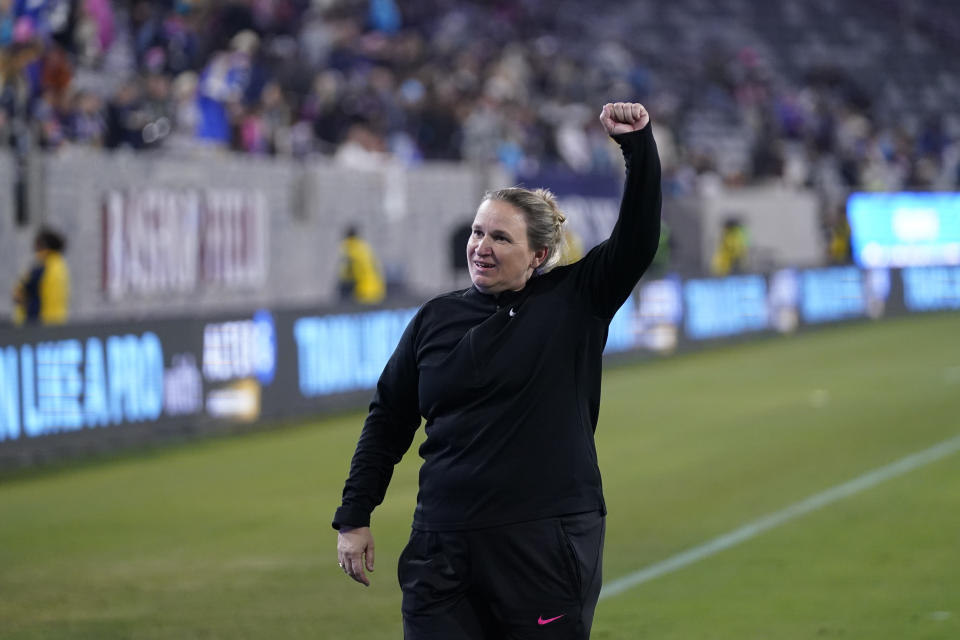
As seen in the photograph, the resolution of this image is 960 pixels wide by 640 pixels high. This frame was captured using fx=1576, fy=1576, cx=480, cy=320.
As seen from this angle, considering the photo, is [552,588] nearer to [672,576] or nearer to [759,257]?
[672,576]

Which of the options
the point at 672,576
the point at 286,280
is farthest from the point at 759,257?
the point at 672,576

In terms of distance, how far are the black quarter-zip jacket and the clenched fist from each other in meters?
0.03

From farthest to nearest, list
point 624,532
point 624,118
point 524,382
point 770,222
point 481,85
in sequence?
point 770,222, point 481,85, point 624,532, point 524,382, point 624,118

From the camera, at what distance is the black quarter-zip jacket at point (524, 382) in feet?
15.1

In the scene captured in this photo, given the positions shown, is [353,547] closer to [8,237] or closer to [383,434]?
[383,434]

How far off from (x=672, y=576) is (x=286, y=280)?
12.9 meters

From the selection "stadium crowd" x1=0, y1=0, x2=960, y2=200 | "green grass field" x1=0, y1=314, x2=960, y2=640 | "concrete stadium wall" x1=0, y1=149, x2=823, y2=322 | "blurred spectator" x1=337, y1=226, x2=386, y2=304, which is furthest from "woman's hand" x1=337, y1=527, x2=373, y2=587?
"blurred spectator" x1=337, y1=226, x2=386, y2=304

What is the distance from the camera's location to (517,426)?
4656 mm

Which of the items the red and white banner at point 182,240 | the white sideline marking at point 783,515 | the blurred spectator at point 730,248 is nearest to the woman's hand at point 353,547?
the white sideline marking at point 783,515

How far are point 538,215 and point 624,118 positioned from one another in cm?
46

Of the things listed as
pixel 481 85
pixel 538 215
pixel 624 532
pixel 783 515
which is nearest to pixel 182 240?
pixel 624 532

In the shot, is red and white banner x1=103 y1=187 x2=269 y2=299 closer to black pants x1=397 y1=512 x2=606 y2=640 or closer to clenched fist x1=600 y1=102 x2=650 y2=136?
black pants x1=397 y1=512 x2=606 y2=640

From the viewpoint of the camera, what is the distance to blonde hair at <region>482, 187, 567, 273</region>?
475 cm

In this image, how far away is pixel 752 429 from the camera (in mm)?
16344
